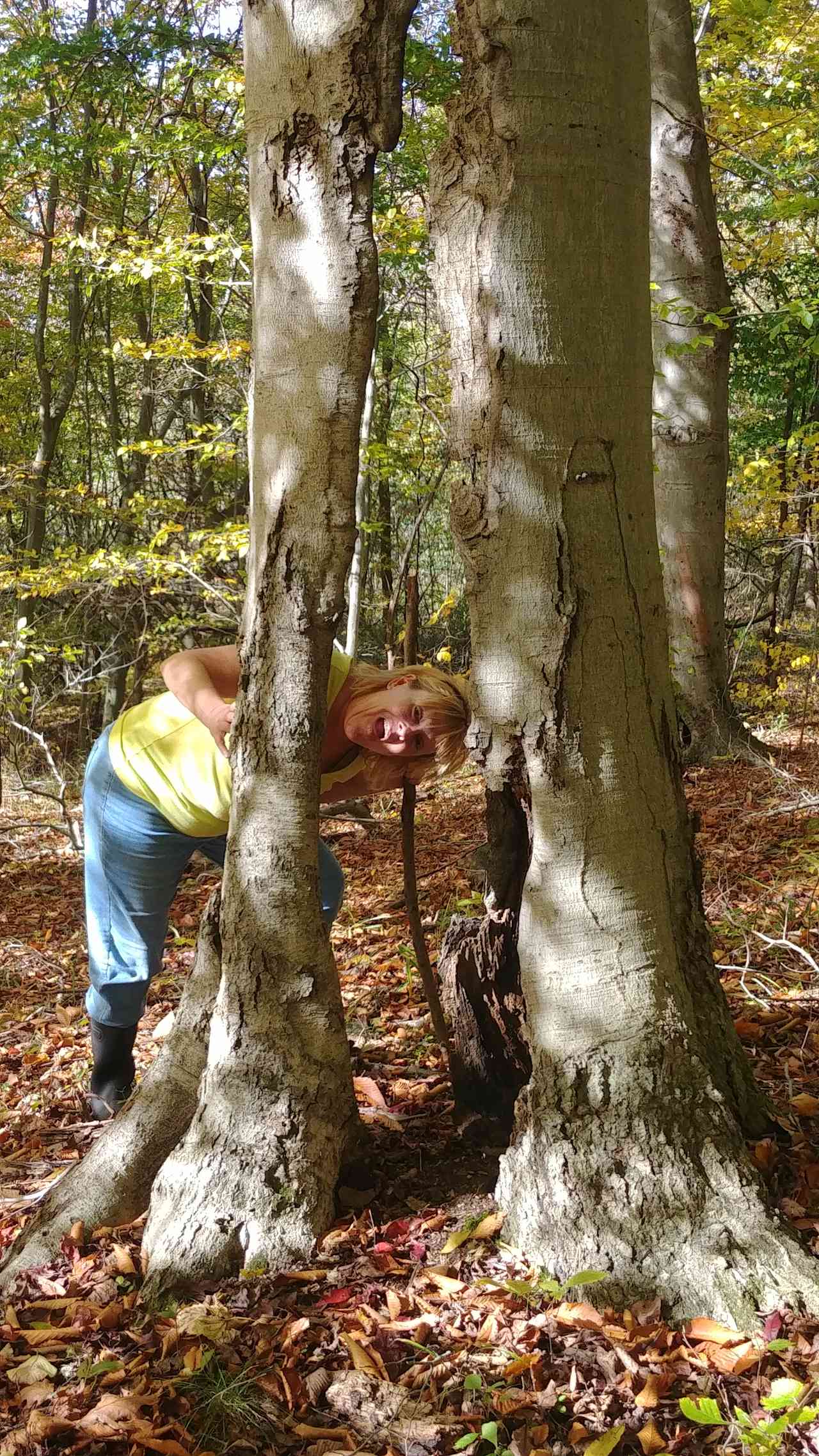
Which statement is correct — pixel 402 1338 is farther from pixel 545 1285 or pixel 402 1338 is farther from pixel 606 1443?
pixel 606 1443

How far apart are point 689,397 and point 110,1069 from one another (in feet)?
18.7

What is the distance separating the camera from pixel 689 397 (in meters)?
6.86

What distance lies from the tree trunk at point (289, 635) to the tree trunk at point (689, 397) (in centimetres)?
443

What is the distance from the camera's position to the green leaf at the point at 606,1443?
180 cm

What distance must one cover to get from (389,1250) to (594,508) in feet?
5.76

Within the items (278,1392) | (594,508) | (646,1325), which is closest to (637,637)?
(594,508)

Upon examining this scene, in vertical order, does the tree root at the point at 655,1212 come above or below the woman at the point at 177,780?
below

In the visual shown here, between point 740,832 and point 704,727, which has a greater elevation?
point 704,727

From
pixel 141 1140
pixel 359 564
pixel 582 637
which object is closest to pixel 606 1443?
pixel 141 1140

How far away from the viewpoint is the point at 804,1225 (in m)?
2.30

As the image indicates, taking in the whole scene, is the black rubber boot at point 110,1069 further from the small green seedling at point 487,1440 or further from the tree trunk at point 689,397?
the tree trunk at point 689,397

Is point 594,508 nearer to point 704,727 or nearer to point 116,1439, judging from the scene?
point 116,1439

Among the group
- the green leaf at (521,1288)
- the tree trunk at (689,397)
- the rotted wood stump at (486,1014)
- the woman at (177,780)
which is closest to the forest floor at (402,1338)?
the green leaf at (521,1288)

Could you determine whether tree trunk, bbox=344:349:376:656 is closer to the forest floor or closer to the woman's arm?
the woman's arm
